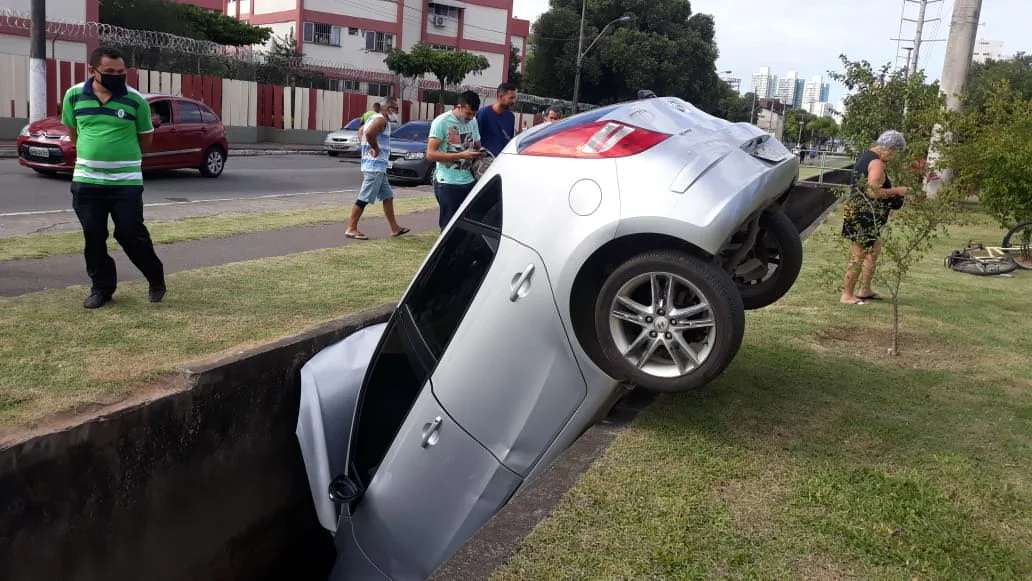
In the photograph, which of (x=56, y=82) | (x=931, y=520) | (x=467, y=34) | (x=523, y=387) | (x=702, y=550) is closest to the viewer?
(x=702, y=550)

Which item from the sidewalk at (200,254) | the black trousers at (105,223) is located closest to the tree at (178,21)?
the sidewalk at (200,254)

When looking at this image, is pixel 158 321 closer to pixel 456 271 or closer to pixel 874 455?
pixel 456 271

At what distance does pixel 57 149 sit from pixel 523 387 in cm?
1323

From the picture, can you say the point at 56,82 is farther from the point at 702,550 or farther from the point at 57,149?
the point at 702,550

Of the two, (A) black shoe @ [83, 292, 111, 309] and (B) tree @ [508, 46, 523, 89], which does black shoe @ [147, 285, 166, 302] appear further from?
(B) tree @ [508, 46, 523, 89]

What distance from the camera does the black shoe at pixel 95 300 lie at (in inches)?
218

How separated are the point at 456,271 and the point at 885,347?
355 cm

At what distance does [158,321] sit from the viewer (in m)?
5.37

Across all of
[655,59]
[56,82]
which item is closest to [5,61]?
[56,82]

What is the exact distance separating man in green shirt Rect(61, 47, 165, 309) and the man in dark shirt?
3.23m

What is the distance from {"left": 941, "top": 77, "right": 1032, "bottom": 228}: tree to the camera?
476 inches

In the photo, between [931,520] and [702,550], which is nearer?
[702,550]

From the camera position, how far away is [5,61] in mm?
21875

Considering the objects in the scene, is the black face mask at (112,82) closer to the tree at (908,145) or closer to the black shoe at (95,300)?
the black shoe at (95,300)
